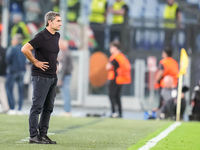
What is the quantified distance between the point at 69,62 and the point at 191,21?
18.0 ft

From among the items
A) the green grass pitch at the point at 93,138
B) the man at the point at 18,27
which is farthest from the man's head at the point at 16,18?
the green grass pitch at the point at 93,138

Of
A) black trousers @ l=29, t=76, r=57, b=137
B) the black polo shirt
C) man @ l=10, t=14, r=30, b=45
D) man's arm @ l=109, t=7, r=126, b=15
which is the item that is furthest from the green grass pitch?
man @ l=10, t=14, r=30, b=45

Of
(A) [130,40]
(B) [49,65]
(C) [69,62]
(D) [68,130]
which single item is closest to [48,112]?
(B) [49,65]

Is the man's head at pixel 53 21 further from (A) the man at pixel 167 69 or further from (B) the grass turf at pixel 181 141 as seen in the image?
Result: (A) the man at pixel 167 69

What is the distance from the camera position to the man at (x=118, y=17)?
21.0m

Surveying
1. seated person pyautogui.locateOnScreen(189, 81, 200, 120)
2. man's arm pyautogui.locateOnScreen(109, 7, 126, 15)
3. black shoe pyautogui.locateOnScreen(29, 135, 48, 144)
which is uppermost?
man's arm pyautogui.locateOnScreen(109, 7, 126, 15)

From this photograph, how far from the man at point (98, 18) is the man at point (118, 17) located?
0.87ft

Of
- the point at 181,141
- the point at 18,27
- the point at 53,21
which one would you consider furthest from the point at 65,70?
the point at 53,21

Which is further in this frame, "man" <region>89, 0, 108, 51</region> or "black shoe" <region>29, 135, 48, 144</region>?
"man" <region>89, 0, 108, 51</region>

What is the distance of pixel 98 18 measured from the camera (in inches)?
834

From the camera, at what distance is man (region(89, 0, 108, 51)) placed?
2106cm

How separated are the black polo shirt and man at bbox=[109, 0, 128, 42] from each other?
1225cm

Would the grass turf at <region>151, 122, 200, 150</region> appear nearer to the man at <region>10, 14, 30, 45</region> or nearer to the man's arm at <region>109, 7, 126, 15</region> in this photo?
the man's arm at <region>109, 7, 126, 15</region>

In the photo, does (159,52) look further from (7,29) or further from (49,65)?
(49,65)
